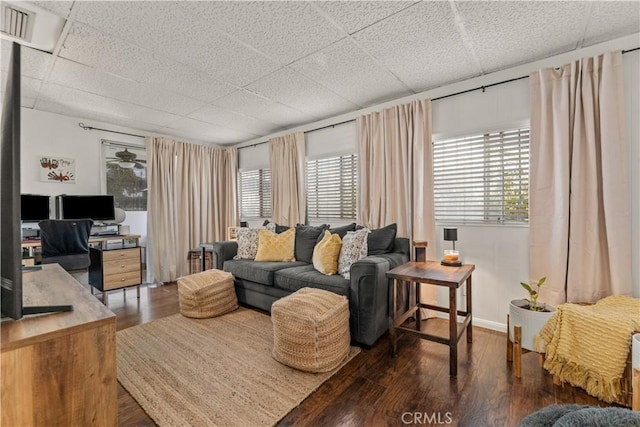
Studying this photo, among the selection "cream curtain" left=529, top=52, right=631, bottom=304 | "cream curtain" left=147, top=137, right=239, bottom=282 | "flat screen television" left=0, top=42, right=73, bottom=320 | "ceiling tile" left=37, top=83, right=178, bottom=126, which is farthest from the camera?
"cream curtain" left=147, top=137, right=239, bottom=282

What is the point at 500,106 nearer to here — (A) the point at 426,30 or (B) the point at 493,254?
(A) the point at 426,30

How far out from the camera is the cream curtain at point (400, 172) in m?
3.01

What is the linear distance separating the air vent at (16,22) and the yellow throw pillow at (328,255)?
2737 mm

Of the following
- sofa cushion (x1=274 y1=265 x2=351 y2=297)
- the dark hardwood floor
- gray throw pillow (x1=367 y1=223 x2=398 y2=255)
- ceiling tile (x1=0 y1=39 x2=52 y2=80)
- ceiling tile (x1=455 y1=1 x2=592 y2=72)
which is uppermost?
ceiling tile (x1=0 y1=39 x2=52 y2=80)

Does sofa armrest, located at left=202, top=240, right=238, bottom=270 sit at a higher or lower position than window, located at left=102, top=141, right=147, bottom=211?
lower

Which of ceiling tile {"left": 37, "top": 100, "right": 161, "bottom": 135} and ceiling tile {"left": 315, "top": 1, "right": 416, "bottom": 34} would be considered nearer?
ceiling tile {"left": 315, "top": 1, "right": 416, "bottom": 34}

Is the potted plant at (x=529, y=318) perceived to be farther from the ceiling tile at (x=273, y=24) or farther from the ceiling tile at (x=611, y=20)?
the ceiling tile at (x=273, y=24)

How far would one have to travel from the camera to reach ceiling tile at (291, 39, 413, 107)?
236 centimetres

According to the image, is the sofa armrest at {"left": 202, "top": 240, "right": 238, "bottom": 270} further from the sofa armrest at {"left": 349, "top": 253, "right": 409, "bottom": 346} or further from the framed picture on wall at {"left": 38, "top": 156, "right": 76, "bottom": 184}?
the framed picture on wall at {"left": 38, "top": 156, "right": 76, "bottom": 184}

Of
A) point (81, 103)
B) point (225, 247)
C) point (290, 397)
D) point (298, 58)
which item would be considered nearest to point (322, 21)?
point (298, 58)

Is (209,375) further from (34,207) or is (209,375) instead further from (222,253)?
(34,207)

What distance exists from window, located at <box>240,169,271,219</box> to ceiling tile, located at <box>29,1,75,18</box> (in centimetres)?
320

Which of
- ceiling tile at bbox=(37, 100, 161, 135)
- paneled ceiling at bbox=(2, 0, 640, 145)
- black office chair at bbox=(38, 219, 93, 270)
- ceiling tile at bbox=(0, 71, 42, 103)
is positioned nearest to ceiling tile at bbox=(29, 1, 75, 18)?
paneled ceiling at bbox=(2, 0, 640, 145)

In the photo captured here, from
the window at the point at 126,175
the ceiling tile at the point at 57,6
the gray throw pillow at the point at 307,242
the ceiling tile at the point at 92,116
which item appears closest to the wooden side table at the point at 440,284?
the gray throw pillow at the point at 307,242
